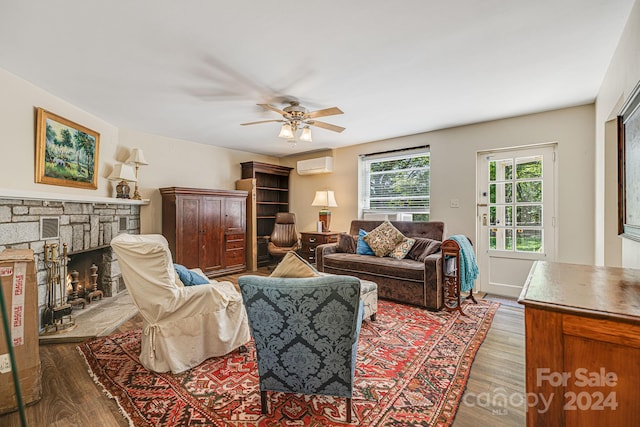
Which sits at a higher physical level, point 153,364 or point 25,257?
point 25,257

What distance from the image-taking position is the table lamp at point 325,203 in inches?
201

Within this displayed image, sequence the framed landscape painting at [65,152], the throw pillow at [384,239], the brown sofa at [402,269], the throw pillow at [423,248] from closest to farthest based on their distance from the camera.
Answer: the framed landscape painting at [65,152]
the brown sofa at [402,269]
the throw pillow at [423,248]
the throw pillow at [384,239]

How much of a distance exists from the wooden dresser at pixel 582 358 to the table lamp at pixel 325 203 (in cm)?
408

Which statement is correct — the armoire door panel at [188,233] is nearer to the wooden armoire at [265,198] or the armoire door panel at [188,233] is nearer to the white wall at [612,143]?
the wooden armoire at [265,198]

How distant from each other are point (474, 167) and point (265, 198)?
3948mm

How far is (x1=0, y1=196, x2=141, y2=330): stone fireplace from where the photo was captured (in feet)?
8.04

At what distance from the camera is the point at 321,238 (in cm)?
498

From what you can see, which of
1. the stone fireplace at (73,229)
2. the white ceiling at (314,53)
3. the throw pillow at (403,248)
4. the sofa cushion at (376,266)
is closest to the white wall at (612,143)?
the white ceiling at (314,53)

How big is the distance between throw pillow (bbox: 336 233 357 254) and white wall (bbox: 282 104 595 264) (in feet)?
2.90

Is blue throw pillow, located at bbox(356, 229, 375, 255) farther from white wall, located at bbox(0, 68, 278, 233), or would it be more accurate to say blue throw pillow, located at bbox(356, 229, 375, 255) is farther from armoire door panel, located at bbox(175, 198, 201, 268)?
white wall, located at bbox(0, 68, 278, 233)

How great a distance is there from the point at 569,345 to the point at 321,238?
4.06 metres

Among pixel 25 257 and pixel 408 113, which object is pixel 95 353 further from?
pixel 408 113

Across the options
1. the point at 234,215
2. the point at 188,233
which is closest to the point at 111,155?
the point at 188,233

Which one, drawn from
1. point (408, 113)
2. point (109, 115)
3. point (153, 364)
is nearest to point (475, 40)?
point (408, 113)
